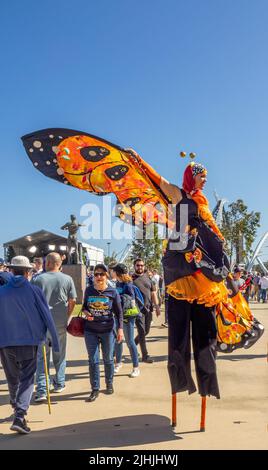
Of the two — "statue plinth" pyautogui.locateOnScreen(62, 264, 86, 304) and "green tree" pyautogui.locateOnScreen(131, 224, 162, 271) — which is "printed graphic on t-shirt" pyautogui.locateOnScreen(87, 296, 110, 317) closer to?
"statue plinth" pyautogui.locateOnScreen(62, 264, 86, 304)

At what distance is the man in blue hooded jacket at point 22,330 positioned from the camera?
492 centimetres

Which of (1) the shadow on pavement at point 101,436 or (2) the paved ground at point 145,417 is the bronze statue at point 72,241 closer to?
(2) the paved ground at point 145,417

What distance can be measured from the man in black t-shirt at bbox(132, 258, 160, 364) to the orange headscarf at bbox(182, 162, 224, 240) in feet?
12.1

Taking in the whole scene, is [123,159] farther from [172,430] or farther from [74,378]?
[74,378]

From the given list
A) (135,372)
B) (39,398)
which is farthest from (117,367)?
(39,398)

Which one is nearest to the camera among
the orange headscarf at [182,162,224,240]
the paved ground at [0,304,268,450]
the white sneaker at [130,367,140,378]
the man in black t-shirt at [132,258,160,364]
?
the paved ground at [0,304,268,450]

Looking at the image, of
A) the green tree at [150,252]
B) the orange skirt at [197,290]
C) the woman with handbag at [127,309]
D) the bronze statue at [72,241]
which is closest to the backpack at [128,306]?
the woman with handbag at [127,309]

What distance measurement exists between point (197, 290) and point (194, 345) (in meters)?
0.54

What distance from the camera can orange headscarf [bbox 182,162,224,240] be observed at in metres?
4.80

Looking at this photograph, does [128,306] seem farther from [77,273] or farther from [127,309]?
[77,273]

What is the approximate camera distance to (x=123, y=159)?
5.02m

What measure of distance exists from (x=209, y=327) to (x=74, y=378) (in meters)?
3.44

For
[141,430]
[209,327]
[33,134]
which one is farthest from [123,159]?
[141,430]

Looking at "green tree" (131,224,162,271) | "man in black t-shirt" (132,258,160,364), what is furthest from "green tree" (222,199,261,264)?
"man in black t-shirt" (132,258,160,364)
